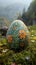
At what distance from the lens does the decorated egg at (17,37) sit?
3.27 metres

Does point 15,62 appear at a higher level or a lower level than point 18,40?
lower

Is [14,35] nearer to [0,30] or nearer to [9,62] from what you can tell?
[9,62]

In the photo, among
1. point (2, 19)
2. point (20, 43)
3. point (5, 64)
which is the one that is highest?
point (2, 19)

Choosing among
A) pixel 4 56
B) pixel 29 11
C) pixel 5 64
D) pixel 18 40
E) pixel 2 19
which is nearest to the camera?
pixel 5 64

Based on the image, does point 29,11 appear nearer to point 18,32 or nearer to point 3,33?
point 3,33

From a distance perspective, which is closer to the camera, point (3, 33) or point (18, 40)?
point (18, 40)

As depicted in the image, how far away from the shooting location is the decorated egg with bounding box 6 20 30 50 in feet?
10.7

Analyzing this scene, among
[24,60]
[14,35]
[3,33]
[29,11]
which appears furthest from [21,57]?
[29,11]

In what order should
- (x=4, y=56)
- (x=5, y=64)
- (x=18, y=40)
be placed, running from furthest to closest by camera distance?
1. (x=18, y=40)
2. (x=4, y=56)
3. (x=5, y=64)

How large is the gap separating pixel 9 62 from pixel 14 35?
2.01ft

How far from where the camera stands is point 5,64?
2754 millimetres

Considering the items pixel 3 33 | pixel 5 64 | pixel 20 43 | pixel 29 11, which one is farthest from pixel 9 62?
pixel 29 11

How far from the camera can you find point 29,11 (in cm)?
667

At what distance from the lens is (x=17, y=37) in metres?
3.27
